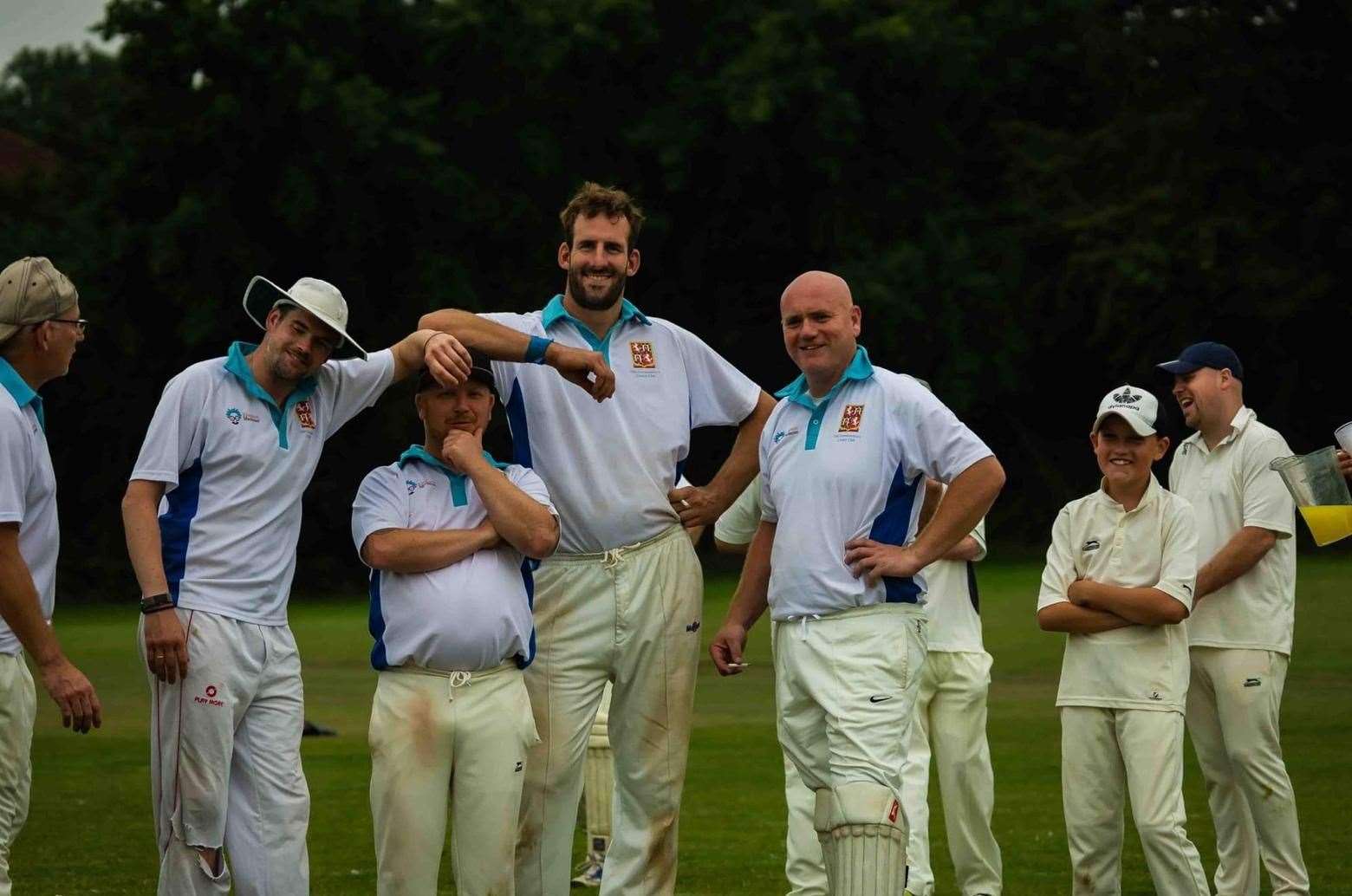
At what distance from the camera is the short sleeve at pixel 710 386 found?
657cm

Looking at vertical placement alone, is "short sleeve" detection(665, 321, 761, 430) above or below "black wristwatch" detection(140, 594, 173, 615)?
above

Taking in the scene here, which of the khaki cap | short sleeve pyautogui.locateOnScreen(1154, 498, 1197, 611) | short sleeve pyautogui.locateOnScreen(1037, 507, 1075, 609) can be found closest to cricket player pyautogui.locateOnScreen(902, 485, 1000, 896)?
short sleeve pyautogui.locateOnScreen(1037, 507, 1075, 609)

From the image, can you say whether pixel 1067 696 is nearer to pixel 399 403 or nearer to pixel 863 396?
pixel 863 396

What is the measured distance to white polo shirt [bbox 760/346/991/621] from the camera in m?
6.06

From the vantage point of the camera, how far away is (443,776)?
5789 millimetres

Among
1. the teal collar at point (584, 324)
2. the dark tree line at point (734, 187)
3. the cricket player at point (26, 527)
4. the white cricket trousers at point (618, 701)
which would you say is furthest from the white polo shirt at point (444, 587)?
the dark tree line at point (734, 187)

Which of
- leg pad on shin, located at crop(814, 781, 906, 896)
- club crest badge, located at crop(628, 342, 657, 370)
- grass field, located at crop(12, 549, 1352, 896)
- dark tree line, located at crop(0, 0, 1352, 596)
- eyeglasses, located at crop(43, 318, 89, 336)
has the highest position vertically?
dark tree line, located at crop(0, 0, 1352, 596)

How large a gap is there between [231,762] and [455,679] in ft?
2.41

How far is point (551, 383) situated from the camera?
632 centimetres

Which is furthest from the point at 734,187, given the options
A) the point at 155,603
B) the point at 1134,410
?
the point at 155,603

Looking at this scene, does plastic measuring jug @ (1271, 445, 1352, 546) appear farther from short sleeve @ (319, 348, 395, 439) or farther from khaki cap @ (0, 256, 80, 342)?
khaki cap @ (0, 256, 80, 342)

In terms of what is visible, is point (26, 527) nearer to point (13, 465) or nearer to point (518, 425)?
point (13, 465)

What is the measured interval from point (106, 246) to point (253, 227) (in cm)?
199

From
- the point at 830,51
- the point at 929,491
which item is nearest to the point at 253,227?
the point at 830,51
